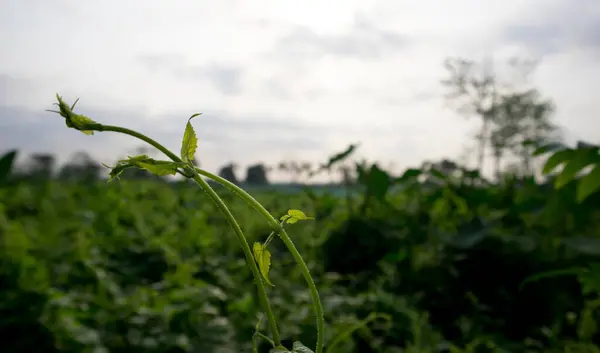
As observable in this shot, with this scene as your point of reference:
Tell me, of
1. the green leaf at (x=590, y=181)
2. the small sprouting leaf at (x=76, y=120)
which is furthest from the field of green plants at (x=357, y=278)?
the small sprouting leaf at (x=76, y=120)

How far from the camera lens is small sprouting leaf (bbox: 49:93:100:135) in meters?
0.40

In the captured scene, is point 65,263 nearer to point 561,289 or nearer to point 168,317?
point 168,317

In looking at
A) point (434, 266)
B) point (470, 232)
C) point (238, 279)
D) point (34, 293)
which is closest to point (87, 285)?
point (34, 293)

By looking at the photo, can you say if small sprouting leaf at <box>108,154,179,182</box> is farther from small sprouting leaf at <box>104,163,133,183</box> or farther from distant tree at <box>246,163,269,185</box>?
distant tree at <box>246,163,269,185</box>

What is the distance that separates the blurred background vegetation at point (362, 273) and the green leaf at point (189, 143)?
26.7 inches

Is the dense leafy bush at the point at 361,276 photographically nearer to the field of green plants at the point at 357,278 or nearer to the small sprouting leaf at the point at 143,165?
the field of green plants at the point at 357,278

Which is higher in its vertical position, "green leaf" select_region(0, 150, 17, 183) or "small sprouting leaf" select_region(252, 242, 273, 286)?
"green leaf" select_region(0, 150, 17, 183)

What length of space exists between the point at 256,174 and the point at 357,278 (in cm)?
216

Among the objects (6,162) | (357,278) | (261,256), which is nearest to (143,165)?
(261,256)

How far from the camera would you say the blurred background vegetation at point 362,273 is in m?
1.42

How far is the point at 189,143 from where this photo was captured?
1.45 ft

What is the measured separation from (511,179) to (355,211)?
657 mm

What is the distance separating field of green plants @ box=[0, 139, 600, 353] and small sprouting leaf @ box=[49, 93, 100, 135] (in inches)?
24.2

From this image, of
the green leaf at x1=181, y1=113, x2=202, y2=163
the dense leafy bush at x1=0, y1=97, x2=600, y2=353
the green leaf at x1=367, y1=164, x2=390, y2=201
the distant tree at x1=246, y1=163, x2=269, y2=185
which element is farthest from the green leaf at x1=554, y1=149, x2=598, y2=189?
the distant tree at x1=246, y1=163, x2=269, y2=185
